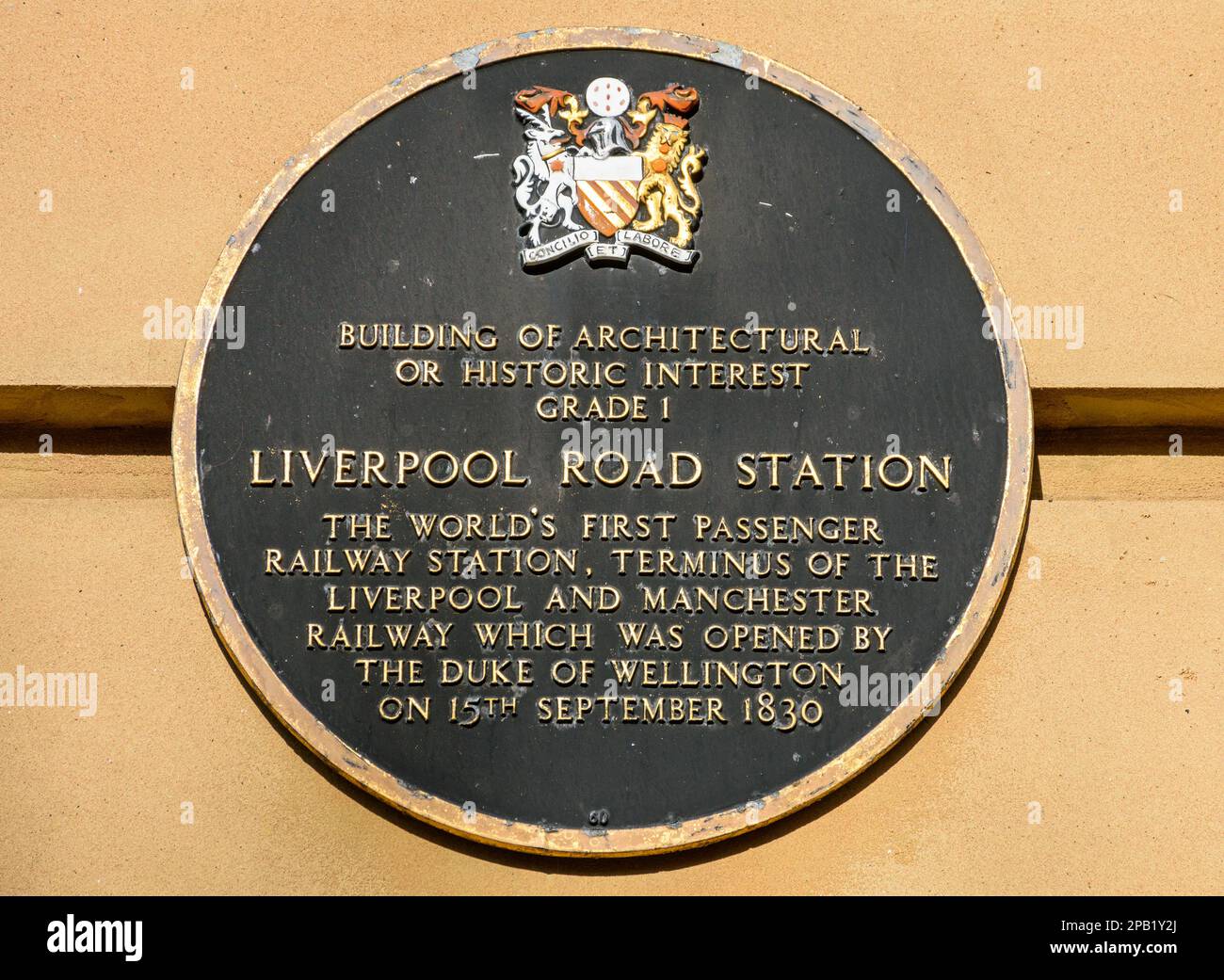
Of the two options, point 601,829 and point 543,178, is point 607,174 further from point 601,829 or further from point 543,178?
point 601,829

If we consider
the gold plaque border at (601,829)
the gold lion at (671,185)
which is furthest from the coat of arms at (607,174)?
the gold plaque border at (601,829)

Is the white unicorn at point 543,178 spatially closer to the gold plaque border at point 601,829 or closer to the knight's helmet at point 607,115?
the knight's helmet at point 607,115

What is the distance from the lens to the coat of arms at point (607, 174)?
4.51m

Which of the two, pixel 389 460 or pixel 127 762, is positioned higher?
pixel 389 460

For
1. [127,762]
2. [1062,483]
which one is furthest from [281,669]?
[1062,483]

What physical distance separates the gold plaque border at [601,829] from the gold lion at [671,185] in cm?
27

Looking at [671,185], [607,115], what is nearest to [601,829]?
[671,185]

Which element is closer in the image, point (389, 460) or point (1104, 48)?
point (389, 460)

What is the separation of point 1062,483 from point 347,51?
2249mm

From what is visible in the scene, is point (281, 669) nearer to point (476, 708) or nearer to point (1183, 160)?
point (476, 708)

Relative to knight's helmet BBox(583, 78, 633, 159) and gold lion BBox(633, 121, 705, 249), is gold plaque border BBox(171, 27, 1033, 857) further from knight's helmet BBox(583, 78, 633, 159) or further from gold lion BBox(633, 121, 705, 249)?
gold lion BBox(633, 121, 705, 249)

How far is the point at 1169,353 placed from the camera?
4.57 metres

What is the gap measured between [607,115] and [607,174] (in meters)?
0.17

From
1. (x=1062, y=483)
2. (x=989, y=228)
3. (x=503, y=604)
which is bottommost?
(x=503, y=604)
